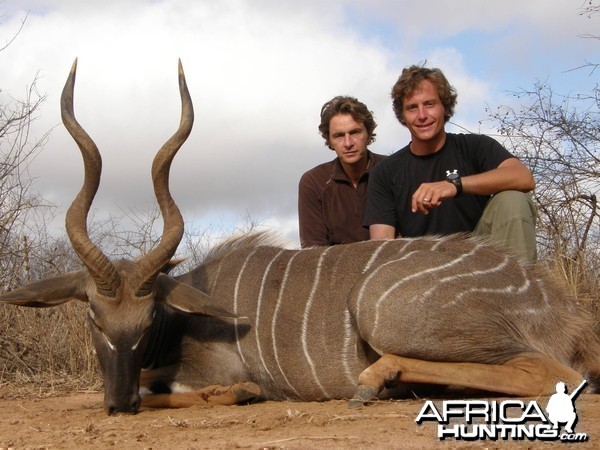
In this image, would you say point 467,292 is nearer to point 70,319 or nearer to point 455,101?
point 455,101

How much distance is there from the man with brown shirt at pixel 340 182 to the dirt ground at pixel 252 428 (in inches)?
66.4

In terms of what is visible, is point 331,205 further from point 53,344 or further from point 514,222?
point 53,344

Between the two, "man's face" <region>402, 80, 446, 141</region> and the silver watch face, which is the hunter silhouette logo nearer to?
the silver watch face

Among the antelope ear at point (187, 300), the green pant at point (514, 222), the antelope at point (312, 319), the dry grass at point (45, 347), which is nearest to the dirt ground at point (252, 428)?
the antelope at point (312, 319)

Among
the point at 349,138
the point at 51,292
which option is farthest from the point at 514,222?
the point at 51,292

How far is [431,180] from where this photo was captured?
447 cm

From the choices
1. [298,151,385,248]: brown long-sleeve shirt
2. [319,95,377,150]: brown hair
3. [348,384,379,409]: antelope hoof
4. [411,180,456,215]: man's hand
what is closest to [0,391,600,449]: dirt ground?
[348,384,379,409]: antelope hoof

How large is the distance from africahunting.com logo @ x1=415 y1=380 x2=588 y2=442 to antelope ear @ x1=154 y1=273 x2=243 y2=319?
49.7 inches

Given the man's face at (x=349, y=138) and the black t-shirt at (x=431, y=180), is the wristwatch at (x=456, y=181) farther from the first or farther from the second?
the man's face at (x=349, y=138)

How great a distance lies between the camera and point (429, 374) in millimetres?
3334

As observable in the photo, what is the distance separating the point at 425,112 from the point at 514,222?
0.89m

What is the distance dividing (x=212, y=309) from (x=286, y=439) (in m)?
1.29

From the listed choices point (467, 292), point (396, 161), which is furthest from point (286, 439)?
point (396, 161)

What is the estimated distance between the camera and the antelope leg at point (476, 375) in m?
3.21
